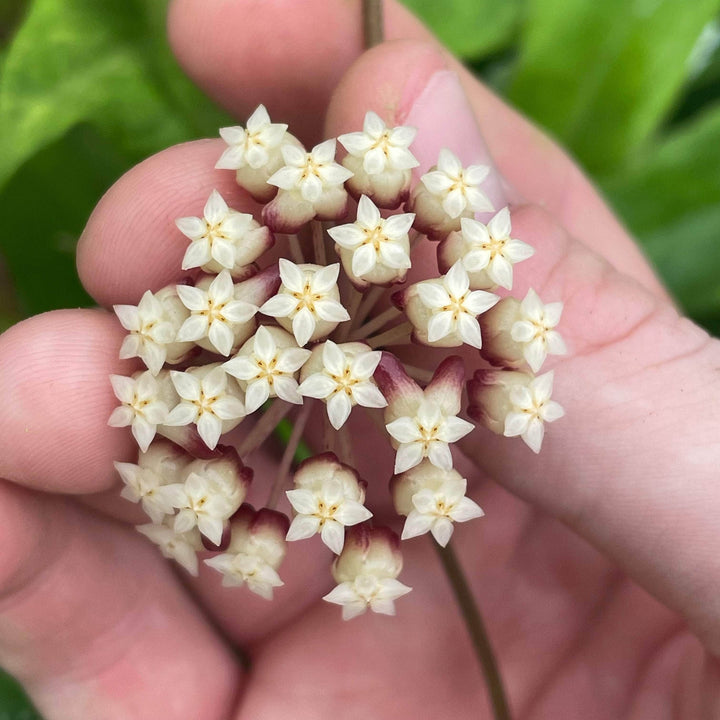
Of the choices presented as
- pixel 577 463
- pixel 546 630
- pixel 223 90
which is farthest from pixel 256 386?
pixel 546 630

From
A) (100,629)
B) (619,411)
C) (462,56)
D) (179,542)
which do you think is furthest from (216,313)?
(462,56)

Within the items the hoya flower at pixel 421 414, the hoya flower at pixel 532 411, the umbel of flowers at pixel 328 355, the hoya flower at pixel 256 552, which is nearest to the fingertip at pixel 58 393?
the umbel of flowers at pixel 328 355

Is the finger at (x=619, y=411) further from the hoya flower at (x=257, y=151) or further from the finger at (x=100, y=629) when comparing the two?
the finger at (x=100, y=629)

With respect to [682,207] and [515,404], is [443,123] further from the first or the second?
[682,207]

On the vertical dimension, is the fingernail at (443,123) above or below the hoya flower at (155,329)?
above

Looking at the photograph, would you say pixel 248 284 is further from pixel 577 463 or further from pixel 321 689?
pixel 321 689

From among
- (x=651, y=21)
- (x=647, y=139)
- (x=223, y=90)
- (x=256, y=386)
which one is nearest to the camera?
(x=256, y=386)

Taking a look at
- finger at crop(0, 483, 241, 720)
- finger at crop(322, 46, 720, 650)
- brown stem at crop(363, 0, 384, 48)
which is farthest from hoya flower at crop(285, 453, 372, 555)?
brown stem at crop(363, 0, 384, 48)

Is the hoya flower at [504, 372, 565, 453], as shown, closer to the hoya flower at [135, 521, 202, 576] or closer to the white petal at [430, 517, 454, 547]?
the white petal at [430, 517, 454, 547]
